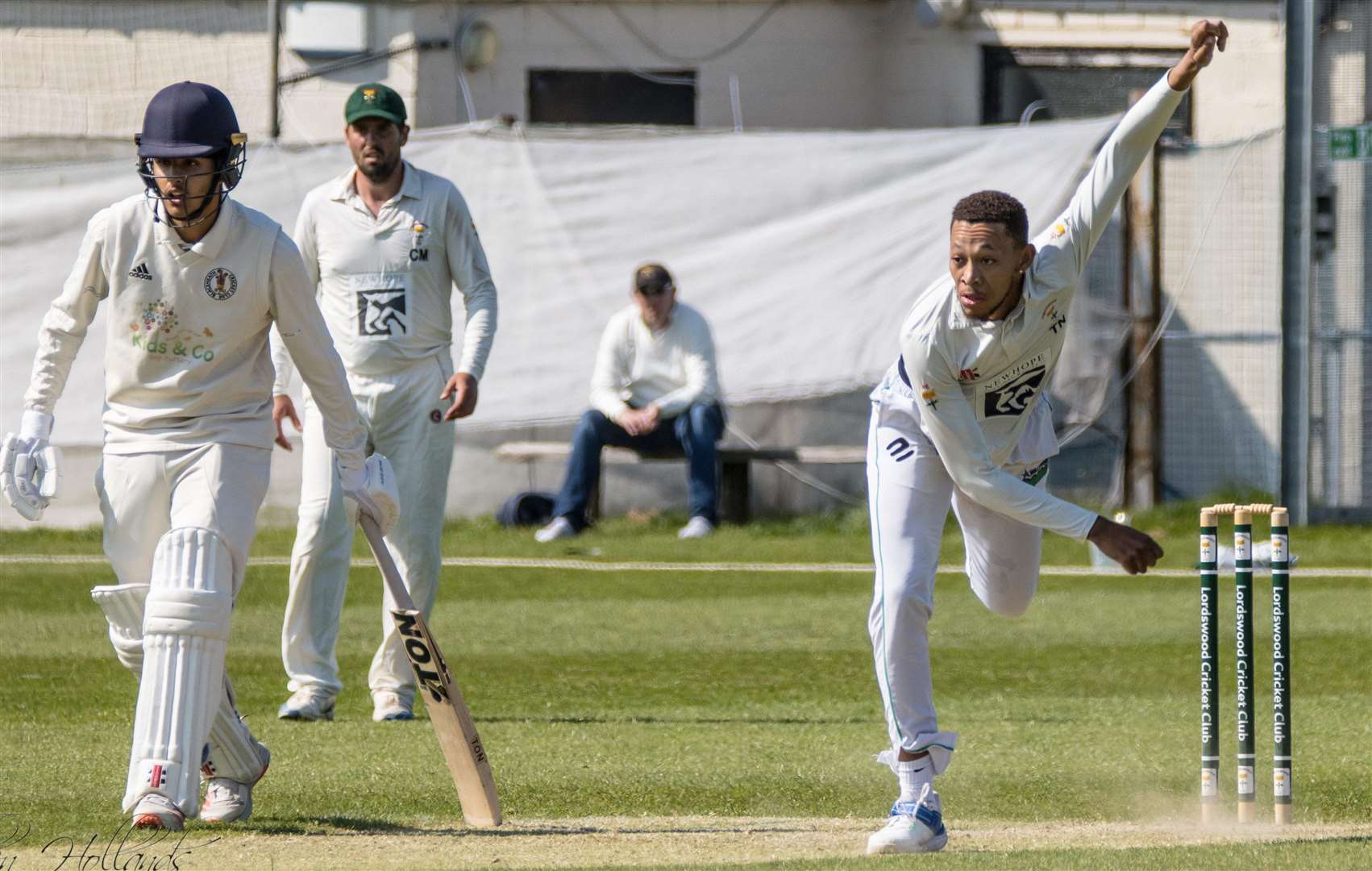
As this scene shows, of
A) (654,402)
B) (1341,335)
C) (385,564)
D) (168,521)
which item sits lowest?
(385,564)

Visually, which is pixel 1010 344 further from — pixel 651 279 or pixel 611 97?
pixel 611 97

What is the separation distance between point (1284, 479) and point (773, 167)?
13.7ft

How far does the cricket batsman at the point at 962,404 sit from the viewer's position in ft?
16.9

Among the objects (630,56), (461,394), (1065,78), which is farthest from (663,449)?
(461,394)

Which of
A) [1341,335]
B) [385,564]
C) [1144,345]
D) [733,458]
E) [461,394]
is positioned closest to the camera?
[385,564]

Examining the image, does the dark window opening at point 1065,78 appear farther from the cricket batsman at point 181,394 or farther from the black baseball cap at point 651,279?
the cricket batsman at point 181,394

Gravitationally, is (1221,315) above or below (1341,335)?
above

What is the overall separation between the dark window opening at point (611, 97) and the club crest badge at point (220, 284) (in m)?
11.9

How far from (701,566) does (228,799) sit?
7005mm

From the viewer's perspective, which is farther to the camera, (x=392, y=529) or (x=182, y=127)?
(x=392, y=529)

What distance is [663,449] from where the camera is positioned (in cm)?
1352

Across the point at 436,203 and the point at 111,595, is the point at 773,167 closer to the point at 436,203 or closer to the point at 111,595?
the point at 436,203

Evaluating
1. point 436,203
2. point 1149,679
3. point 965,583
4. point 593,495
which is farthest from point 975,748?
point 593,495

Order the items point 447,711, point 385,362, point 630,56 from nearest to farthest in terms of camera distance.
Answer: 1. point 447,711
2. point 385,362
3. point 630,56
